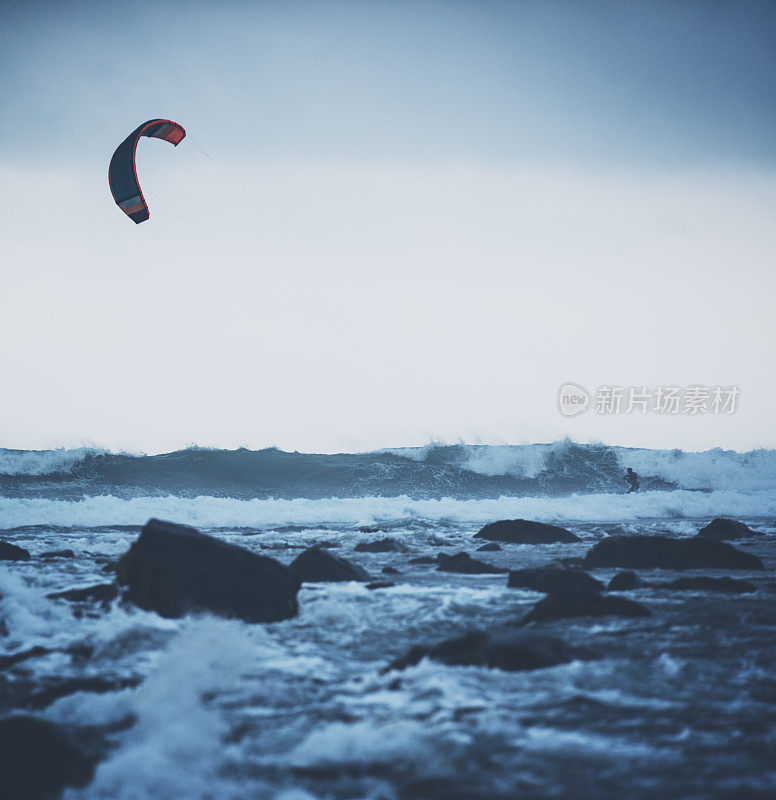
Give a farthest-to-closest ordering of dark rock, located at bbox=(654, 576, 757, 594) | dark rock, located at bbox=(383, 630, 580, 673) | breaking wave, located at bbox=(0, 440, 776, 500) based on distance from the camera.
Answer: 1. breaking wave, located at bbox=(0, 440, 776, 500)
2. dark rock, located at bbox=(654, 576, 757, 594)
3. dark rock, located at bbox=(383, 630, 580, 673)

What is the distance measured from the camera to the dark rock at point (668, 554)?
762 centimetres

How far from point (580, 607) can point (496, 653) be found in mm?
1507

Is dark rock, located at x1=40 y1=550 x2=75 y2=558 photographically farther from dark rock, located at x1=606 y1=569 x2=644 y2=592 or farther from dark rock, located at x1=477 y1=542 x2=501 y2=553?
dark rock, located at x1=606 y1=569 x2=644 y2=592

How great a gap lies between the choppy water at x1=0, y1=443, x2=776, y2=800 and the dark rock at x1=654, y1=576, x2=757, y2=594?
0.15 m

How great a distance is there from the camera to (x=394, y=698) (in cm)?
309

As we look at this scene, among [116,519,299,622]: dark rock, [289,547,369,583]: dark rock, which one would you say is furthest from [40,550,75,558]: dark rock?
[116,519,299,622]: dark rock

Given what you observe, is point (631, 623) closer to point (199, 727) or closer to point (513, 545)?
point (199, 727)

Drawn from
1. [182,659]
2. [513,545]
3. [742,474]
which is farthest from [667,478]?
[182,659]

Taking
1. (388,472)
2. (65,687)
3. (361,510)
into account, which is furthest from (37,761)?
(388,472)

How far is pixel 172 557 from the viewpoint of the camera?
4.88 m

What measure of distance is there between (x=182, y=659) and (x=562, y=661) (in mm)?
2086

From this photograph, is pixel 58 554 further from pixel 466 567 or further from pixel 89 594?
pixel 466 567

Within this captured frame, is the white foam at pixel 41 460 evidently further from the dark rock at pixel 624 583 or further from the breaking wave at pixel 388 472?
the dark rock at pixel 624 583

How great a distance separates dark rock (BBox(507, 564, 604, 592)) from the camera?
17.8 ft
